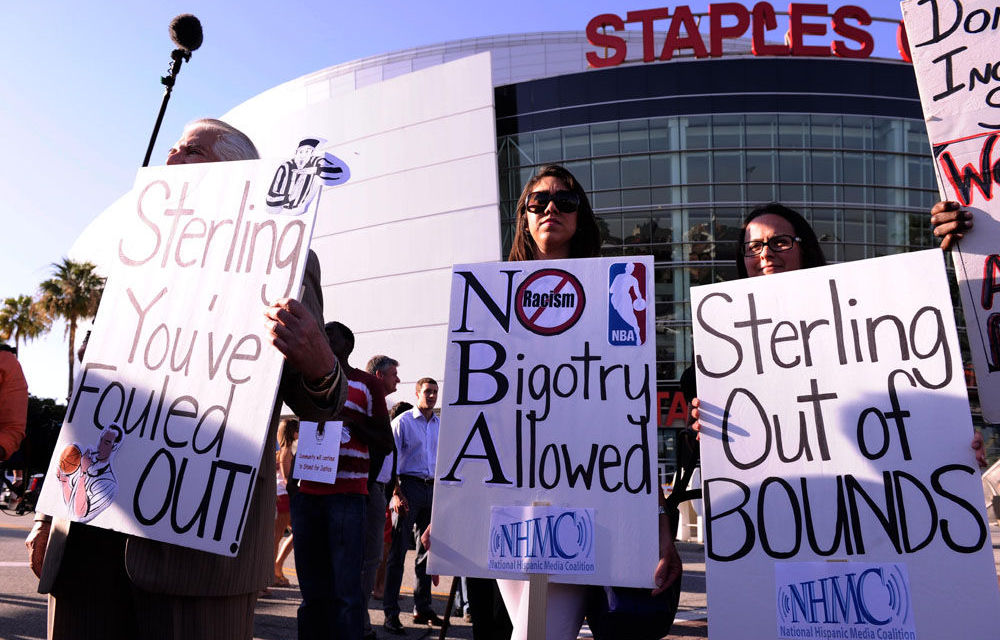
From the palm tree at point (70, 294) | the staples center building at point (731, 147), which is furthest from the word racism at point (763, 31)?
the palm tree at point (70, 294)

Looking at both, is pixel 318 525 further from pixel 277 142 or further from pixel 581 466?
pixel 277 142

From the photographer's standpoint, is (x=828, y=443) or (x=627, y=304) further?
(x=627, y=304)

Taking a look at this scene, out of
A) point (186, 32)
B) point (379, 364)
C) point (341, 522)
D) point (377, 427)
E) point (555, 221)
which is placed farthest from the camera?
point (379, 364)

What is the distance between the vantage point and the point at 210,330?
2.15 m

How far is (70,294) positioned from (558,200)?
137ft

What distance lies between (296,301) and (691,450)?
155cm

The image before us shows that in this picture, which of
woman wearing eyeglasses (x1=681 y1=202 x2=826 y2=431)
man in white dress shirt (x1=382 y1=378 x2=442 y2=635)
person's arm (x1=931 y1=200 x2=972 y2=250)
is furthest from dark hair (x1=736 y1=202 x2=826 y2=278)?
man in white dress shirt (x1=382 y1=378 x2=442 y2=635)

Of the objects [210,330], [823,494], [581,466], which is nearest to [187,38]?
[210,330]

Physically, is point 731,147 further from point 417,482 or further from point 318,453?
point 318,453

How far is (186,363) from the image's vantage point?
7.05 ft

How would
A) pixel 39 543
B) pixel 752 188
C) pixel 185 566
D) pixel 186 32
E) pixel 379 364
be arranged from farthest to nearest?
pixel 752 188 → pixel 379 364 → pixel 186 32 → pixel 39 543 → pixel 185 566

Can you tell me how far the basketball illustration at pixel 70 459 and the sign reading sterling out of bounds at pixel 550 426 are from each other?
101 centimetres

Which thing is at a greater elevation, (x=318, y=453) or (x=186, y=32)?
(x=186, y=32)

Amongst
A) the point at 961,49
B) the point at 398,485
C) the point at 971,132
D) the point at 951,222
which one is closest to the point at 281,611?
the point at 398,485
